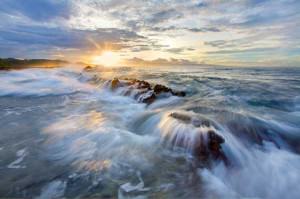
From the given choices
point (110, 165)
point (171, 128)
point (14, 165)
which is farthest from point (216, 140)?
point (14, 165)

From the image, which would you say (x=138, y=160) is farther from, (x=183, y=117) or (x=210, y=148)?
(x=183, y=117)

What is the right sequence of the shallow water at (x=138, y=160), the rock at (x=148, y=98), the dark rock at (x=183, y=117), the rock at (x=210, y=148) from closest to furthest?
1. the shallow water at (x=138, y=160)
2. the rock at (x=210, y=148)
3. the dark rock at (x=183, y=117)
4. the rock at (x=148, y=98)

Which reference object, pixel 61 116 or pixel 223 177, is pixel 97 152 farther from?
pixel 61 116

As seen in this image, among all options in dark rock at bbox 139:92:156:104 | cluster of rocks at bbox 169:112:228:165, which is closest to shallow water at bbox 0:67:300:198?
cluster of rocks at bbox 169:112:228:165

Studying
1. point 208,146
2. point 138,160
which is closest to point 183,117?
point 208,146

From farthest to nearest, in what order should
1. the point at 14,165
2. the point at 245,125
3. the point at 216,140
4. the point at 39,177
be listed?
the point at 245,125 < the point at 216,140 < the point at 14,165 < the point at 39,177

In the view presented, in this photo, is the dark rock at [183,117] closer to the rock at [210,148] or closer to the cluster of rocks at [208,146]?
the cluster of rocks at [208,146]

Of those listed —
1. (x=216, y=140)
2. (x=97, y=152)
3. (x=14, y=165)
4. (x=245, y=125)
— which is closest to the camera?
(x=14, y=165)

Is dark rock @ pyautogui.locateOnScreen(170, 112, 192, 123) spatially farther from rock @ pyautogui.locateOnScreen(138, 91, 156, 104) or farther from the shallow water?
rock @ pyautogui.locateOnScreen(138, 91, 156, 104)

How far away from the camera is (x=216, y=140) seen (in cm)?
472

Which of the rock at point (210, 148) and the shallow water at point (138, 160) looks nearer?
the shallow water at point (138, 160)

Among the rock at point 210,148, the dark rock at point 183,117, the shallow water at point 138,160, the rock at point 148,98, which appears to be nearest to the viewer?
the shallow water at point 138,160

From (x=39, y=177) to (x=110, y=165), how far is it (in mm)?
1459

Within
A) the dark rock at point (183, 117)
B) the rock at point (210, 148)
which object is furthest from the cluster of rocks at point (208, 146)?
the dark rock at point (183, 117)
